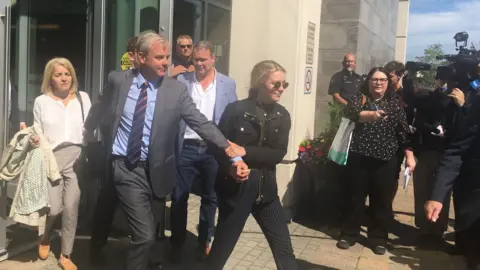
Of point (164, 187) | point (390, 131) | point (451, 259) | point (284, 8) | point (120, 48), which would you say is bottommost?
point (451, 259)


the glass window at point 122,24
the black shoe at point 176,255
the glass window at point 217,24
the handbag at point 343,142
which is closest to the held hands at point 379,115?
the handbag at point 343,142

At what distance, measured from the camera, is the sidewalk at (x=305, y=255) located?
4.23 meters

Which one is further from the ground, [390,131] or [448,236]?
[390,131]

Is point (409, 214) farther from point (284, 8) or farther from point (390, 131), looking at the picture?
point (284, 8)

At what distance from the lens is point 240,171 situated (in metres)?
3.03

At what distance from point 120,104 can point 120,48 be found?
202cm

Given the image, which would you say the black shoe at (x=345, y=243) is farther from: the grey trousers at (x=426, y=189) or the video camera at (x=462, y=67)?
the video camera at (x=462, y=67)

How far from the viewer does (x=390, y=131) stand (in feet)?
15.1

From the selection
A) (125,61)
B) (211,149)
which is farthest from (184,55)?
(211,149)

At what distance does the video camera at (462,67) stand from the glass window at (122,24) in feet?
9.70

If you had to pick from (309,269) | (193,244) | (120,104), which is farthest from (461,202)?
(193,244)

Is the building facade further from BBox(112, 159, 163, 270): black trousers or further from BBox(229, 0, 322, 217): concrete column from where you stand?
BBox(112, 159, 163, 270): black trousers

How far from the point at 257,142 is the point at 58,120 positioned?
71.3 inches

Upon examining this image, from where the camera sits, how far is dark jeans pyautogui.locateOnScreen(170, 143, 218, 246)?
4.23 meters
